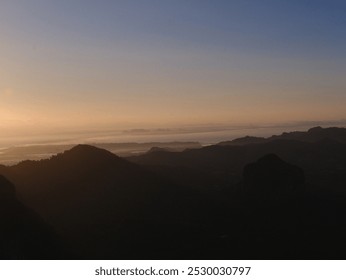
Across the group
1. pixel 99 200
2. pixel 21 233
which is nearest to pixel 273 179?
pixel 99 200

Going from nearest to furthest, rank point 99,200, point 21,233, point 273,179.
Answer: point 21,233, point 99,200, point 273,179

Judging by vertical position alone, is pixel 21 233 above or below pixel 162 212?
above

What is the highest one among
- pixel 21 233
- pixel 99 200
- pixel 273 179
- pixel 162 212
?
pixel 21 233

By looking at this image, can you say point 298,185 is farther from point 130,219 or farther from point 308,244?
point 130,219

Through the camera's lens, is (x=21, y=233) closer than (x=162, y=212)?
Yes

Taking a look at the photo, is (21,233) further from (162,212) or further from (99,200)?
(162,212)

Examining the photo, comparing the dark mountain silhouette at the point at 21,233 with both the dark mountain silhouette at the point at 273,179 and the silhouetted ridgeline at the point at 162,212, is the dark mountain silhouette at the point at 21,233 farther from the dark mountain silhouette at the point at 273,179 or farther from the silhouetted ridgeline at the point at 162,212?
the dark mountain silhouette at the point at 273,179
